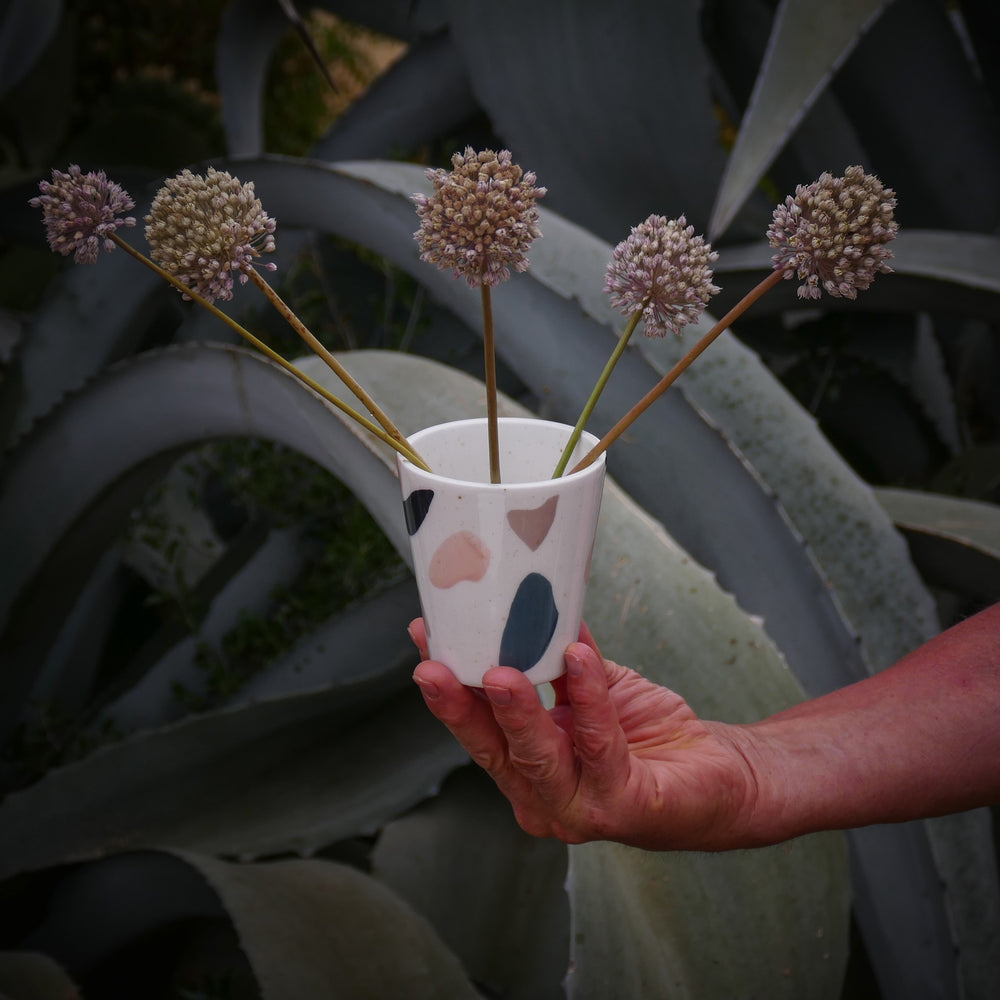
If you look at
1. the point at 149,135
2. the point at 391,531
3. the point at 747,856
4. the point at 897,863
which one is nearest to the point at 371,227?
the point at 391,531

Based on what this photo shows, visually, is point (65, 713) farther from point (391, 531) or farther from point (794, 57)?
point (794, 57)

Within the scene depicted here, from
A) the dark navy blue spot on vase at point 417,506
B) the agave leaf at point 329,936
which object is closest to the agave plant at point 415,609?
the agave leaf at point 329,936

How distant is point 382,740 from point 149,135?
1549 mm

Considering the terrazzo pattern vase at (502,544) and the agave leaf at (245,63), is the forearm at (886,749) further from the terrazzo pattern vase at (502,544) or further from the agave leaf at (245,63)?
the agave leaf at (245,63)

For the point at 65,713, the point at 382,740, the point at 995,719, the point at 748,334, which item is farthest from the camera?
the point at 748,334

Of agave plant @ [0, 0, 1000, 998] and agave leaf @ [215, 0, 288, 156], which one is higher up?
agave leaf @ [215, 0, 288, 156]

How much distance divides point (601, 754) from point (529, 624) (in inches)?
2.9

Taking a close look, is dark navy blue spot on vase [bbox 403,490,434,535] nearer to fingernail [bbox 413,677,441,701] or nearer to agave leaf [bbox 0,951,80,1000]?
fingernail [bbox 413,677,441,701]

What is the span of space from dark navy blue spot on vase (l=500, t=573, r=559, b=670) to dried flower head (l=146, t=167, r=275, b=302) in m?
0.18

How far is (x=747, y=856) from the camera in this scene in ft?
1.83

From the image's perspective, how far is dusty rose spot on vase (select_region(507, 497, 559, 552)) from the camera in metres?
0.41

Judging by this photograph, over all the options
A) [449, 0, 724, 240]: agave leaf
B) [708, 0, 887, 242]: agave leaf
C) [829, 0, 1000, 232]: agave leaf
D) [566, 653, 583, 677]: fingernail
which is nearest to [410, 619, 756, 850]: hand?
[566, 653, 583, 677]: fingernail

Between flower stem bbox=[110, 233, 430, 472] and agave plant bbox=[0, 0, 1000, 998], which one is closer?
flower stem bbox=[110, 233, 430, 472]

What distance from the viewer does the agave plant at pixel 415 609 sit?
598mm
